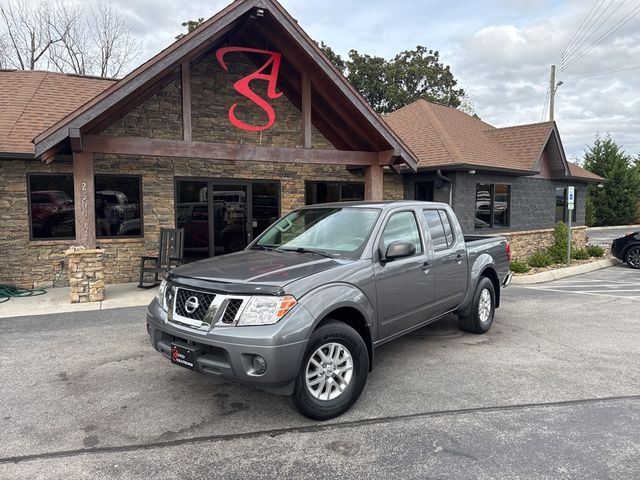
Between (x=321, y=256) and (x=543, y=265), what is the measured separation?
11.3 metres

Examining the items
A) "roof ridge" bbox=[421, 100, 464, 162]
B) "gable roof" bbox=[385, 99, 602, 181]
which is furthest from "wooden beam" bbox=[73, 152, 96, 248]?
"roof ridge" bbox=[421, 100, 464, 162]

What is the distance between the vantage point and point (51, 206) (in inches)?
383

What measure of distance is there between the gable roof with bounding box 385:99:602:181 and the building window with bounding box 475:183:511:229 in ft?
2.44

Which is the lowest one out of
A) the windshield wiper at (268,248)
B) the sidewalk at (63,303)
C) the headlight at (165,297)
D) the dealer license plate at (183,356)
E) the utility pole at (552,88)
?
the sidewalk at (63,303)

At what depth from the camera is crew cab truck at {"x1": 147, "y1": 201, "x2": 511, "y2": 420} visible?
339cm

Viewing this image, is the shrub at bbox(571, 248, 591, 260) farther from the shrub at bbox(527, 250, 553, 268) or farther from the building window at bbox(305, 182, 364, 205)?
the building window at bbox(305, 182, 364, 205)

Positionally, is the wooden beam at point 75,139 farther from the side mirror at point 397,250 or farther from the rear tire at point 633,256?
the rear tire at point 633,256

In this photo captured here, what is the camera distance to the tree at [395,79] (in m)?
32.2

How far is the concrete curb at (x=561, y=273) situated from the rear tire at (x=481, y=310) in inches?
197

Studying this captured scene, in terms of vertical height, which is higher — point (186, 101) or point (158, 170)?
point (186, 101)


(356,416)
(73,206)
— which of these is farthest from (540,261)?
(73,206)

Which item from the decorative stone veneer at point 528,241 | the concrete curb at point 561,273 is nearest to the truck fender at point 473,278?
the concrete curb at point 561,273

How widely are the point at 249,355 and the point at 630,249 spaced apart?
15008mm

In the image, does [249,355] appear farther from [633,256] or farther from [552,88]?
[552,88]
